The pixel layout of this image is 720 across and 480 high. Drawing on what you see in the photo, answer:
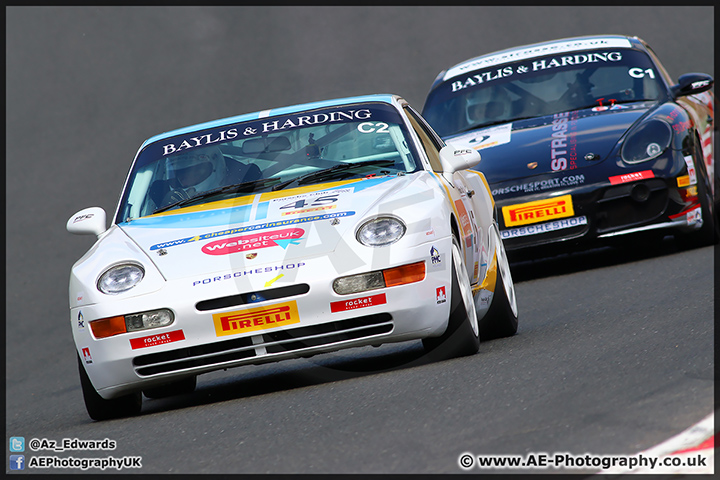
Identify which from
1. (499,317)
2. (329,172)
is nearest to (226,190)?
(329,172)

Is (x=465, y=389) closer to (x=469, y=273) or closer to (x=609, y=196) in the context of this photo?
(x=469, y=273)

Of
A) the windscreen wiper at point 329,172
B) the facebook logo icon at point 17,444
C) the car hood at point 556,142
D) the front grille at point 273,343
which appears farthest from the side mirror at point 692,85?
the facebook logo icon at point 17,444

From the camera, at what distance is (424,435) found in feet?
12.7

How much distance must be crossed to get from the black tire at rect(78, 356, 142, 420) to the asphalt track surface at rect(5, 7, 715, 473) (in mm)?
98

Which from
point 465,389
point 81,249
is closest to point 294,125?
point 465,389

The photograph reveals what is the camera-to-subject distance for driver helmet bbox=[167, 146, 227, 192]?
20.4ft

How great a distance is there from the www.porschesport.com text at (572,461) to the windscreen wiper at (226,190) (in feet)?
9.27

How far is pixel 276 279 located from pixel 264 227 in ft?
1.34

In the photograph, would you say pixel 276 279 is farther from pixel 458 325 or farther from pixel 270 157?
pixel 270 157

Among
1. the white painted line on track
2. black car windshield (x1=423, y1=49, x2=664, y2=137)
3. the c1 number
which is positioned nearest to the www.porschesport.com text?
the white painted line on track

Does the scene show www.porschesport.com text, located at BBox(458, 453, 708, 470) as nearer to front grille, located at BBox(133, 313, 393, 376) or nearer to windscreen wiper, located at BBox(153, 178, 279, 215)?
front grille, located at BBox(133, 313, 393, 376)

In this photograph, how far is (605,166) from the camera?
863 centimetres

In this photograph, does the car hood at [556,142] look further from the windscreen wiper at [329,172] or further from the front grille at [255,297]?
the front grille at [255,297]

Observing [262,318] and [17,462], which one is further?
[262,318]
